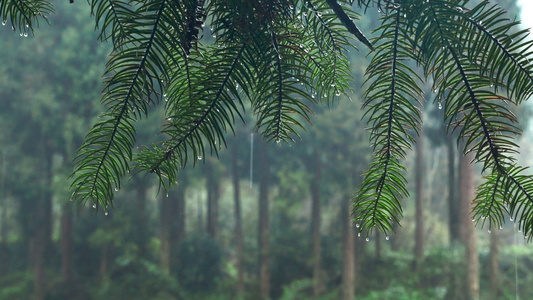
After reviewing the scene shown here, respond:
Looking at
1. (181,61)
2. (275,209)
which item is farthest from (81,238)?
(181,61)

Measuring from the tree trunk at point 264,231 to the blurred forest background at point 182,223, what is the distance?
0.11ft

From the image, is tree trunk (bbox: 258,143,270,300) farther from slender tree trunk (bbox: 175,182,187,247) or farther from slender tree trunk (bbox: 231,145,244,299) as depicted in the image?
slender tree trunk (bbox: 175,182,187,247)

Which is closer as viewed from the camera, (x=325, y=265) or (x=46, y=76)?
(x=46, y=76)

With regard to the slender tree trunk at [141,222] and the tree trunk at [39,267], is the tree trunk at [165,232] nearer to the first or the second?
the slender tree trunk at [141,222]

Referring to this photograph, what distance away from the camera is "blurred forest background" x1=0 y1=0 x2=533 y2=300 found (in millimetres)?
13164

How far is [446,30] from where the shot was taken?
0.60 meters

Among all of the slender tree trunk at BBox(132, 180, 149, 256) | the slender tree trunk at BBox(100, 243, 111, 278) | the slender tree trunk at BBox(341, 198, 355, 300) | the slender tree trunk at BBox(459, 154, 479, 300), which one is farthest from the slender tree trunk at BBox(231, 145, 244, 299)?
the slender tree trunk at BBox(459, 154, 479, 300)

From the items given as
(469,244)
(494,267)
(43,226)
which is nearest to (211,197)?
(43,226)

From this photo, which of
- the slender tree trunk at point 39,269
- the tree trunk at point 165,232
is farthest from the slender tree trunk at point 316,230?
the slender tree trunk at point 39,269

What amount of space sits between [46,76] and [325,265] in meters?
9.73

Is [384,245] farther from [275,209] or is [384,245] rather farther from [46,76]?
[46,76]

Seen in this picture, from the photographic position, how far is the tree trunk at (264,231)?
1469cm

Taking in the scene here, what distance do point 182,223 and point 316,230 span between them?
183 inches

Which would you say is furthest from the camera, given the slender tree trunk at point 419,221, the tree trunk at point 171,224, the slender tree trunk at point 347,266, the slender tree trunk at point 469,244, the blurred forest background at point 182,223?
the tree trunk at point 171,224
